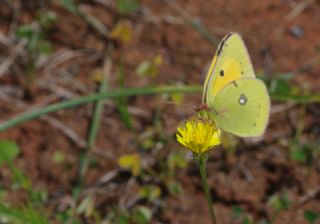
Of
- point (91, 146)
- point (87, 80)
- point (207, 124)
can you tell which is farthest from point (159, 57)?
point (207, 124)

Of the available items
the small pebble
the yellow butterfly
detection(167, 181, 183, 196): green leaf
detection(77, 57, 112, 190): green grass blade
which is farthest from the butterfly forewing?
the small pebble

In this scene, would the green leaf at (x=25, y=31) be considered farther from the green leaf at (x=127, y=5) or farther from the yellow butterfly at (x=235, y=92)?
the yellow butterfly at (x=235, y=92)

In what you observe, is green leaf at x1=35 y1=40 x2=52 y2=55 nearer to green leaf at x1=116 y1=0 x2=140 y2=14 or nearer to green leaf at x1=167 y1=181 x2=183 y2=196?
green leaf at x1=116 y1=0 x2=140 y2=14

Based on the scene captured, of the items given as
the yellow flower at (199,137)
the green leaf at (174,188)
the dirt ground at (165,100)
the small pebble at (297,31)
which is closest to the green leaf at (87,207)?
the dirt ground at (165,100)

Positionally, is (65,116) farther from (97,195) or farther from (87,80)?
(97,195)

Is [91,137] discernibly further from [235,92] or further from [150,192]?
[235,92]

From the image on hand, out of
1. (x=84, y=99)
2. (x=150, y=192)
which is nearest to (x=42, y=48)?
(x=84, y=99)
